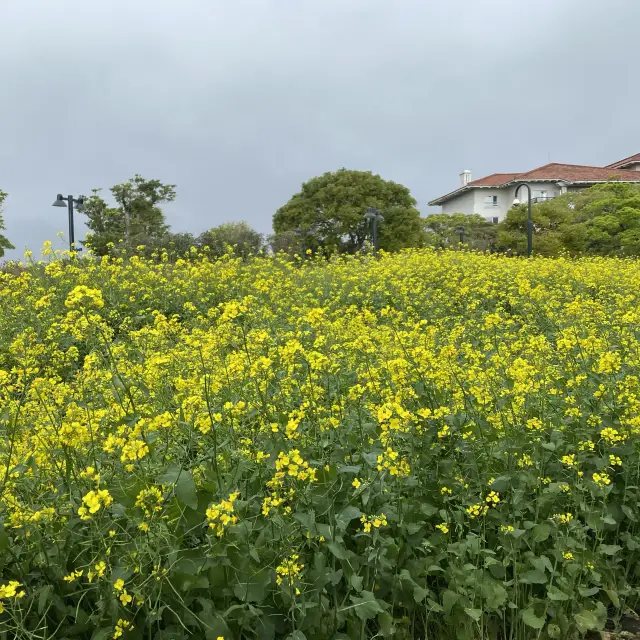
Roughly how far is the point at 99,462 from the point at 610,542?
229 cm

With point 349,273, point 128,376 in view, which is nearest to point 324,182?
point 349,273

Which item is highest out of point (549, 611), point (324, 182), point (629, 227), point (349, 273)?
point (324, 182)

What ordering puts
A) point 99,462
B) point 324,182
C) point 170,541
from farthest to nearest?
point 324,182
point 99,462
point 170,541

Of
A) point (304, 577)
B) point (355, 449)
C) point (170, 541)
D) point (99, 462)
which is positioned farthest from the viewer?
point (355, 449)

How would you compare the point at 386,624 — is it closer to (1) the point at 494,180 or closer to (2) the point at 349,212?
(2) the point at 349,212

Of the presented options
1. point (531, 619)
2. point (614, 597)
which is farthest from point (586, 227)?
point (531, 619)

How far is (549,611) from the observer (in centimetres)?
220

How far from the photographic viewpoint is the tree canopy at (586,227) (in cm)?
2545

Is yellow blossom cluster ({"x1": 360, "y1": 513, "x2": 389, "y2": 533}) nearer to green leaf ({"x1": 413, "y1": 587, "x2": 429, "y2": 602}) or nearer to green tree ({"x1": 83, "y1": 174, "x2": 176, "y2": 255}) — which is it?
green leaf ({"x1": 413, "y1": 587, "x2": 429, "y2": 602})

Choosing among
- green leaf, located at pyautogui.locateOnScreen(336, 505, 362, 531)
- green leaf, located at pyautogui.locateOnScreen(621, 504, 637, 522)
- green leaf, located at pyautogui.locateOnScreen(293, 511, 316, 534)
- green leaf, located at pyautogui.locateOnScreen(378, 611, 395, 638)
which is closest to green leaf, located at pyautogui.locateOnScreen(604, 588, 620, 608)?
green leaf, located at pyautogui.locateOnScreen(621, 504, 637, 522)

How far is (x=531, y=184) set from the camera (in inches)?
1686

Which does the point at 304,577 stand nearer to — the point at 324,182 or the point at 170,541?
the point at 170,541

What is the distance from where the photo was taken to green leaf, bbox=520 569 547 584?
211 cm

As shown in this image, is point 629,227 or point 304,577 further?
point 629,227
